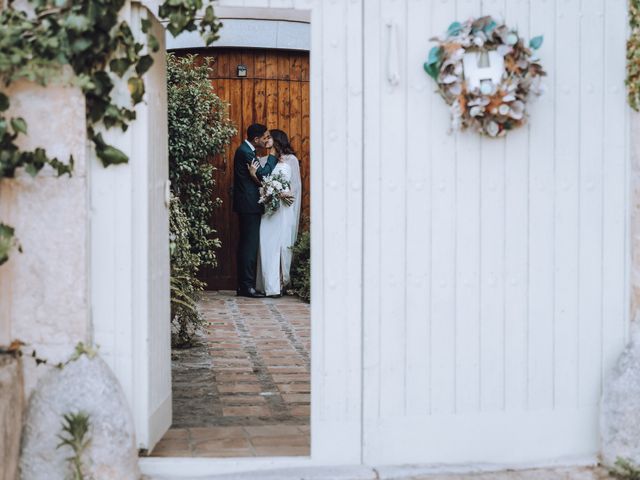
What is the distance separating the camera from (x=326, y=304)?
189 inches

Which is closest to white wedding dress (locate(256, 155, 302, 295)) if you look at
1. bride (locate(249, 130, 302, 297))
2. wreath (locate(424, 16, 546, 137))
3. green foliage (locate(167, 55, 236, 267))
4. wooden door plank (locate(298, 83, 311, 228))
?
bride (locate(249, 130, 302, 297))

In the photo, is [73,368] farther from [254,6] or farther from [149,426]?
[254,6]

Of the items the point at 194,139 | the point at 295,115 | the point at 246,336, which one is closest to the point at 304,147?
the point at 295,115

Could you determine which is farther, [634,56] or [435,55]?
[634,56]

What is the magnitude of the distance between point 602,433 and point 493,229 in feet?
3.37

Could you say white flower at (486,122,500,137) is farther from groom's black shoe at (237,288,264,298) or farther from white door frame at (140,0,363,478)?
groom's black shoe at (237,288,264,298)

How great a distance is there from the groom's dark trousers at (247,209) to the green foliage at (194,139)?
0.25 metres

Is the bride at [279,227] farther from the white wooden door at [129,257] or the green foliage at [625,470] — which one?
the green foliage at [625,470]

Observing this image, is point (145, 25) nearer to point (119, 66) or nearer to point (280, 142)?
point (119, 66)

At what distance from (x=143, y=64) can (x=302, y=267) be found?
22.2ft

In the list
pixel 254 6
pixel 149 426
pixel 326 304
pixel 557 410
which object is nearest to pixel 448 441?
pixel 557 410

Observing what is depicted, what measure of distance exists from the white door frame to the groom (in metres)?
6.08

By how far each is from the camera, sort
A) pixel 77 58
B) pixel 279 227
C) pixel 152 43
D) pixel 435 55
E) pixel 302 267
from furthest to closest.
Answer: pixel 302 267 → pixel 279 227 → pixel 435 55 → pixel 152 43 → pixel 77 58

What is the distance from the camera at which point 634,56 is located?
4871 mm
